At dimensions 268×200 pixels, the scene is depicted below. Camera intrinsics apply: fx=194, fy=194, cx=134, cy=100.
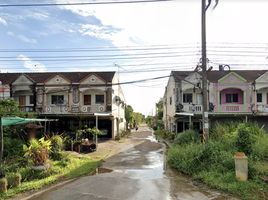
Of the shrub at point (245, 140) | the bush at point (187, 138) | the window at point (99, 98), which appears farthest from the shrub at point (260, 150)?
→ the window at point (99, 98)

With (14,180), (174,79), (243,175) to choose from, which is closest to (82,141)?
(14,180)

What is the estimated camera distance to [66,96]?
2212 cm

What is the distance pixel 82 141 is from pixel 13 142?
4.51 m

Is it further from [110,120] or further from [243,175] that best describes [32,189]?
[110,120]

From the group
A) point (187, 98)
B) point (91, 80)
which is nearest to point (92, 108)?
point (91, 80)

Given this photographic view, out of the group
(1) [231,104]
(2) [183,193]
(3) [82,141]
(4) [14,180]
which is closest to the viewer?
(2) [183,193]

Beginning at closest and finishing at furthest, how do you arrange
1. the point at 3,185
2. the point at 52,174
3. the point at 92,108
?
the point at 3,185
the point at 52,174
the point at 92,108

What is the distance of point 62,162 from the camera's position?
30.5 feet

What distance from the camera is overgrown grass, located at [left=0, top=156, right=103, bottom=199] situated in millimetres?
6493

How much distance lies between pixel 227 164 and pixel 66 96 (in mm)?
18622

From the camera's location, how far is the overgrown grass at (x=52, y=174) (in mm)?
6493

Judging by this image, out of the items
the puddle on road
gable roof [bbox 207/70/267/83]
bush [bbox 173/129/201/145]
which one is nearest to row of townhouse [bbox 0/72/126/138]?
bush [bbox 173/129/201/145]

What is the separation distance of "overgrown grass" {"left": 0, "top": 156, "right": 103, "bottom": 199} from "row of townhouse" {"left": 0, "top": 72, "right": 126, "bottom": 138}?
9961mm

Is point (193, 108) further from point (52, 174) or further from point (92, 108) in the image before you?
point (52, 174)
